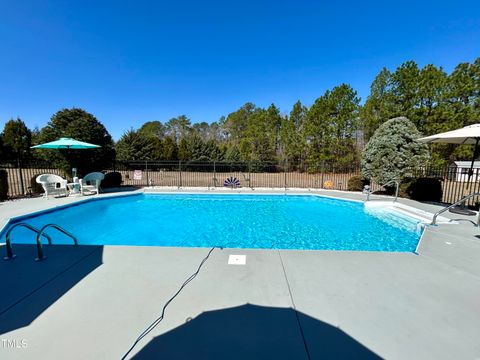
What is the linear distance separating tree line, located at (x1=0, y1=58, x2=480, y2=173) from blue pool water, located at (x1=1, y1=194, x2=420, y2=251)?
4.83 meters

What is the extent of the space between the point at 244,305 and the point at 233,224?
489cm

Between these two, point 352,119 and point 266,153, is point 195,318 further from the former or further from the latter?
point 266,153

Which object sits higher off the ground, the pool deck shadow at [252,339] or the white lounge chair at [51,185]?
the white lounge chair at [51,185]

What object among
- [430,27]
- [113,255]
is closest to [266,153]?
[430,27]

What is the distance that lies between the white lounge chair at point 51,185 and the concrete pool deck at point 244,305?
6374 mm

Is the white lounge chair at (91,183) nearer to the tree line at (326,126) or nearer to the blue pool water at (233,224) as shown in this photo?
the blue pool water at (233,224)

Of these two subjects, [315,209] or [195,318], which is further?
[315,209]

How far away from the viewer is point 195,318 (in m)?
2.09

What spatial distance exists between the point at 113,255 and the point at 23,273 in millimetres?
1026

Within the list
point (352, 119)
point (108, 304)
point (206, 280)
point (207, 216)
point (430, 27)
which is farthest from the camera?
point (352, 119)

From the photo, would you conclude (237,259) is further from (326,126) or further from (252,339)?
(326,126)

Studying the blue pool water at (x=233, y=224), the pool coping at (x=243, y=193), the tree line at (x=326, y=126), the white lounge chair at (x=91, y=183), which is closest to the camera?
the blue pool water at (x=233, y=224)

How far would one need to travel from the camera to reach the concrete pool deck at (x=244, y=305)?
1.78 metres

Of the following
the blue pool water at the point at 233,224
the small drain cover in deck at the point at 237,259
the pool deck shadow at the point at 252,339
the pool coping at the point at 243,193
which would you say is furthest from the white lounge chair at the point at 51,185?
the pool deck shadow at the point at 252,339
